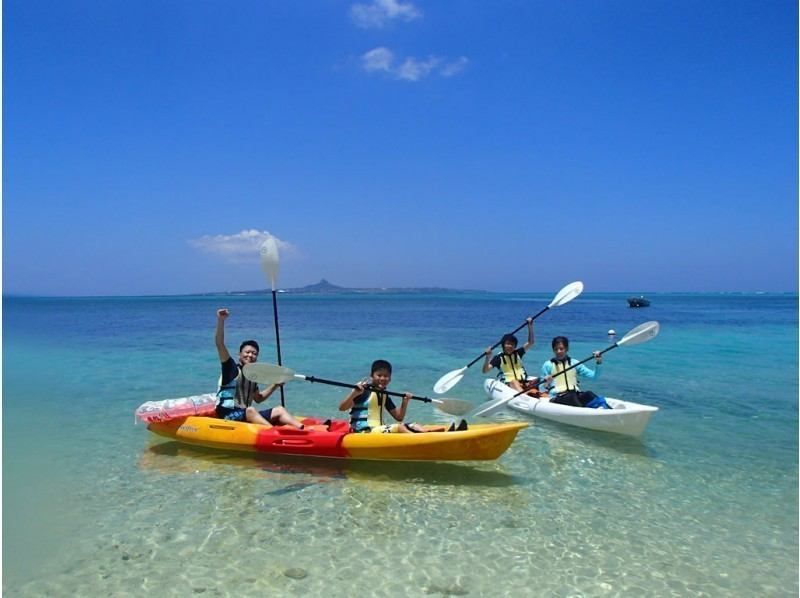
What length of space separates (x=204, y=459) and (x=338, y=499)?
2.05 m

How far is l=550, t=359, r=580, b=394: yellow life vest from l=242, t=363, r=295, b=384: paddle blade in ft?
13.2

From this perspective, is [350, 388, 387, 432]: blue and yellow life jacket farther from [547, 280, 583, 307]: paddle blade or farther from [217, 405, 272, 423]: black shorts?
[547, 280, 583, 307]: paddle blade

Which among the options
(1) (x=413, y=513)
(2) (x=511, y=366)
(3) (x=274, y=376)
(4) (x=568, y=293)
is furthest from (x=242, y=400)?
(4) (x=568, y=293)

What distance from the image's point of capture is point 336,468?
635 cm

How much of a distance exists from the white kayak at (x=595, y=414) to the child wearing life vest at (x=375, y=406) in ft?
3.66

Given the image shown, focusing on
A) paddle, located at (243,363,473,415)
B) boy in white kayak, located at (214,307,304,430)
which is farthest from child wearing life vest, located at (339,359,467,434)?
boy in white kayak, located at (214,307,304,430)

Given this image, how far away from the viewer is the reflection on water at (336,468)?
604cm

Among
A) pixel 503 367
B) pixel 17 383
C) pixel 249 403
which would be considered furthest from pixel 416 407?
pixel 17 383

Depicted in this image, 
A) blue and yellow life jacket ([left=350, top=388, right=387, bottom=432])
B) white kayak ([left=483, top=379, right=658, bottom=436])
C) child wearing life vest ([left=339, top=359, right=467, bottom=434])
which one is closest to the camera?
child wearing life vest ([left=339, top=359, right=467, bottom=434])

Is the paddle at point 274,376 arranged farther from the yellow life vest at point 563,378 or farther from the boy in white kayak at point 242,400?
the yellow life vest at point 563,378

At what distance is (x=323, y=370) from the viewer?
15172 mm

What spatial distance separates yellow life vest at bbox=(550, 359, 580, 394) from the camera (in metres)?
8.56

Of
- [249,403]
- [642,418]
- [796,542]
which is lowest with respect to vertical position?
[796,542]

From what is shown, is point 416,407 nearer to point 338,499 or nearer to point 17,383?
point 338,499
